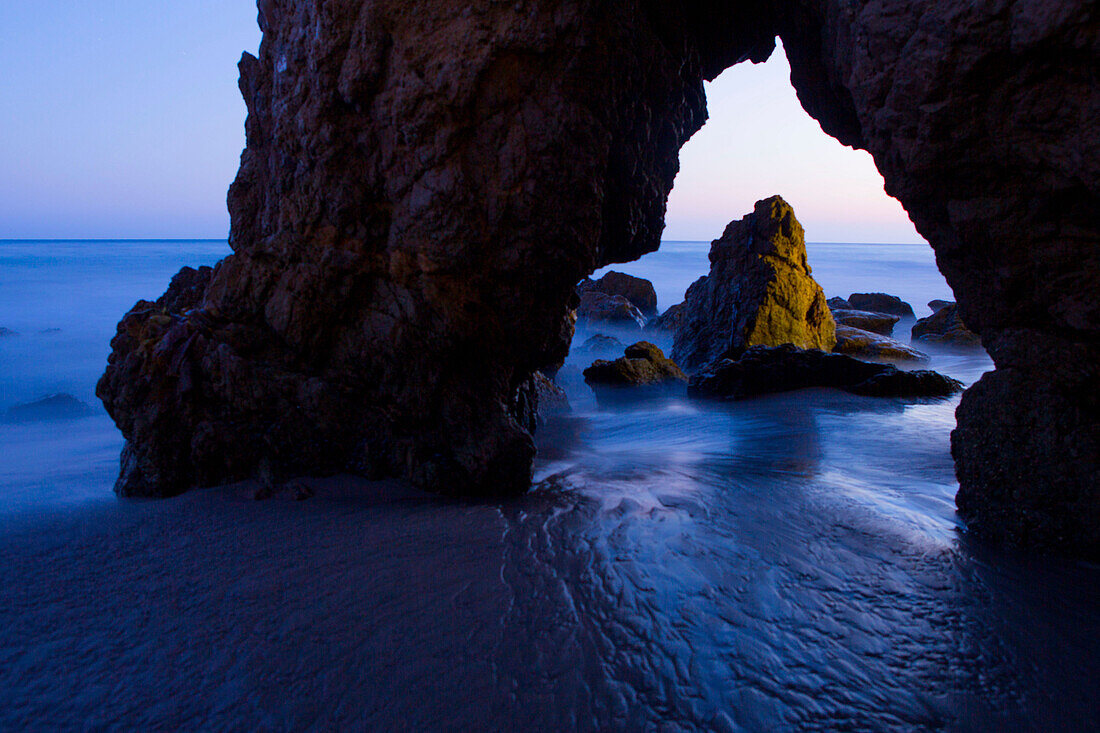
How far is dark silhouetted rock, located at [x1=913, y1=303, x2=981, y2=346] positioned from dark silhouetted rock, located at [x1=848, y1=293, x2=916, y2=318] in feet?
17.0

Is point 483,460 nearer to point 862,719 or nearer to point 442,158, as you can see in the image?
point 442,158

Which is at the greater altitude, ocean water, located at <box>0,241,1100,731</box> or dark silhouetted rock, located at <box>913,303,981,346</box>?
dark silhouetted rock, located at <box>913,303,981,346</box>

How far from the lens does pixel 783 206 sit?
35.9 feet

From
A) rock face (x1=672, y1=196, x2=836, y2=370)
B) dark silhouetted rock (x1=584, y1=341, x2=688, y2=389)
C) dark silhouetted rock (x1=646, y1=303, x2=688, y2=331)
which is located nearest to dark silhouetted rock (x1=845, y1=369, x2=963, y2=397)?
rock face (x1=672, y1=196, x2=836, y2=370)

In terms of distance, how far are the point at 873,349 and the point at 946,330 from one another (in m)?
4.22

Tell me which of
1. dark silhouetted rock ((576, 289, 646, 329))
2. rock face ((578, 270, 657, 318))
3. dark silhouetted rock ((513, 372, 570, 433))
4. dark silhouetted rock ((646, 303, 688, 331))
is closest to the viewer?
dark silhouetted rock ((513, 372, 570, 433))

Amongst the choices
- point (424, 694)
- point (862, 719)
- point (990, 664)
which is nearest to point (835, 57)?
point (990, 664)

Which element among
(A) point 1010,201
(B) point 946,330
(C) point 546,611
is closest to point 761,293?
(B) point 946,330

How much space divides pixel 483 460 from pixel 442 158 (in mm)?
1963

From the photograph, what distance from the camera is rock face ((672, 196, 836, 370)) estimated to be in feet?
33.7

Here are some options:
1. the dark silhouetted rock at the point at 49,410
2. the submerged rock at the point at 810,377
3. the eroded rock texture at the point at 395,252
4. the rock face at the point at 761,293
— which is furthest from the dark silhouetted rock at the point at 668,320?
the dark silhouetted rock at the point at 49,410

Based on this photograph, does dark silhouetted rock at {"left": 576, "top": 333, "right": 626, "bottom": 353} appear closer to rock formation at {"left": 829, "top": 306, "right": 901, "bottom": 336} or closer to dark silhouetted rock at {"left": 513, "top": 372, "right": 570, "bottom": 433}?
rock formation at {"left": 829, "top": 306, "right": 901, "bottom": 336}

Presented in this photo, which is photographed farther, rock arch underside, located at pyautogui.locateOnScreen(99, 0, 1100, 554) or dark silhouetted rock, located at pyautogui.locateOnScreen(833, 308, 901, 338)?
dark silhouetted rock, located at pyautogui.locateOnScreen(833, 308, 901, 338)

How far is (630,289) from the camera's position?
2172 centimetres
